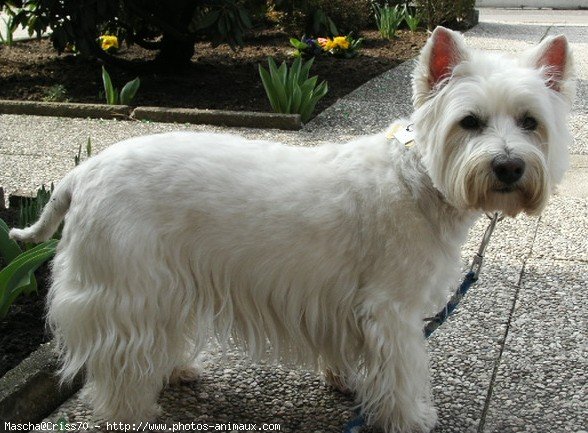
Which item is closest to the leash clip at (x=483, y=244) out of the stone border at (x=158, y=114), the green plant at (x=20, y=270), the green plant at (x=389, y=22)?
the green plant at (x=20, y=270)

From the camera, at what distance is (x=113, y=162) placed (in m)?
2.98

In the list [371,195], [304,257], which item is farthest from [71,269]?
[371,195]

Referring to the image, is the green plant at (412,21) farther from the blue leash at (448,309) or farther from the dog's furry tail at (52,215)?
the dog's furry tail at (52,215)

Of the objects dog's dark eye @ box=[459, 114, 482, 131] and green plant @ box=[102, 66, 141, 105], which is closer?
dog's dark eye @ box=[459, 114, 482, 131]

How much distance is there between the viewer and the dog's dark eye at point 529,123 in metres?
2.87

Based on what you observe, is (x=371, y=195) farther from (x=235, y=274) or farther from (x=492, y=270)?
(x=492, y=270)

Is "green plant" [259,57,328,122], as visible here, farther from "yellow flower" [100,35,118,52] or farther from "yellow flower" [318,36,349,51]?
"yellow flower" [100,35,118,52]

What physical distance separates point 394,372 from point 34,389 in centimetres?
142

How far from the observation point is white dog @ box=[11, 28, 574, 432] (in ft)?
9.41

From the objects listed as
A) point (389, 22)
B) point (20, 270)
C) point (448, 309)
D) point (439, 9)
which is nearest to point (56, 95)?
point (20, 270)

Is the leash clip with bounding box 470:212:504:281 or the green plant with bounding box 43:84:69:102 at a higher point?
the leash clip with bounding box 470:212:504:281

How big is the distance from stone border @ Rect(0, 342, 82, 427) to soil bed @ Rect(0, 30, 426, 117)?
552 cm

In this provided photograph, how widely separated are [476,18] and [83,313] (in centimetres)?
1634

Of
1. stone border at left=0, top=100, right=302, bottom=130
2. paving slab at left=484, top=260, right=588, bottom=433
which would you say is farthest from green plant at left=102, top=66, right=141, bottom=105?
paving slab at left=484, top=260, right=588, bottom=433
